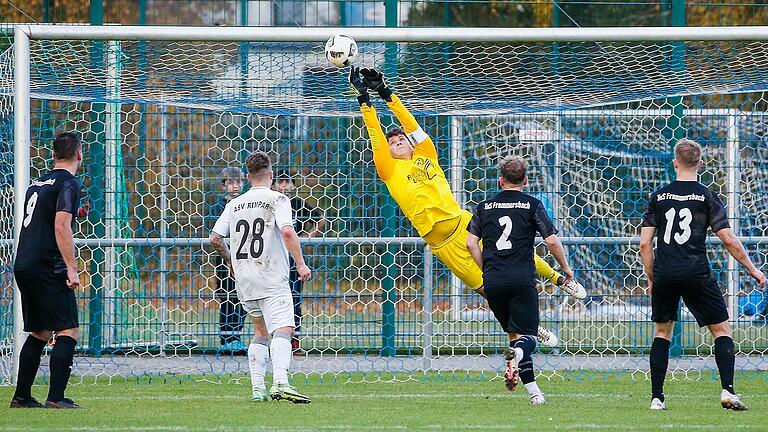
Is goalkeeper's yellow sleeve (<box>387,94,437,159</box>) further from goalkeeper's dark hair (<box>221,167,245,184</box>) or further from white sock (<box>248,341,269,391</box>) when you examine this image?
goalkeeper's dark hair (<box>221,167,245,184</box>)

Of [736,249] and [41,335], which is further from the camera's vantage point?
[41,335]

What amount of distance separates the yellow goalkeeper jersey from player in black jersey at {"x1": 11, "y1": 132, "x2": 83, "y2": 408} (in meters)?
2.49

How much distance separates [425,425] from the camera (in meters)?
7.03

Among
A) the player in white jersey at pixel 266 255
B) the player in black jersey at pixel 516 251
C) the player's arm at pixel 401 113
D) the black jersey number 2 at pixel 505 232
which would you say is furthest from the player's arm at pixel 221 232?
the black jersey number 2 at pixel 505 232

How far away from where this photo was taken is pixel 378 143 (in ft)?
30.3

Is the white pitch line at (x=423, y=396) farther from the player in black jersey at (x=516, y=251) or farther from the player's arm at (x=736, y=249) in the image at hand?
the player's arm at (x=736, y=249)

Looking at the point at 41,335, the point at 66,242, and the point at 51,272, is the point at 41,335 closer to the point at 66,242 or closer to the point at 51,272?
the point at 51,272

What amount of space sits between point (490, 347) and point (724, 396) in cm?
397

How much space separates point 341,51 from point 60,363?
9.73 ft

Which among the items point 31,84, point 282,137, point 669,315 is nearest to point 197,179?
point 282,137

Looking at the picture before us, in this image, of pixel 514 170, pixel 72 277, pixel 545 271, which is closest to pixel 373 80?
pixel 514 170

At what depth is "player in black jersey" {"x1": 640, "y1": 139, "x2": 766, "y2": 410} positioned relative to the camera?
24.9 ft

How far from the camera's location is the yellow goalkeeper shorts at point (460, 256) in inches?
365

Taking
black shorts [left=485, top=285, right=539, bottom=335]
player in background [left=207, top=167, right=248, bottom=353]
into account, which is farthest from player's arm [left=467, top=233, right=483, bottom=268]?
player in background [left=207, top=167, right=248, bottom=353]
